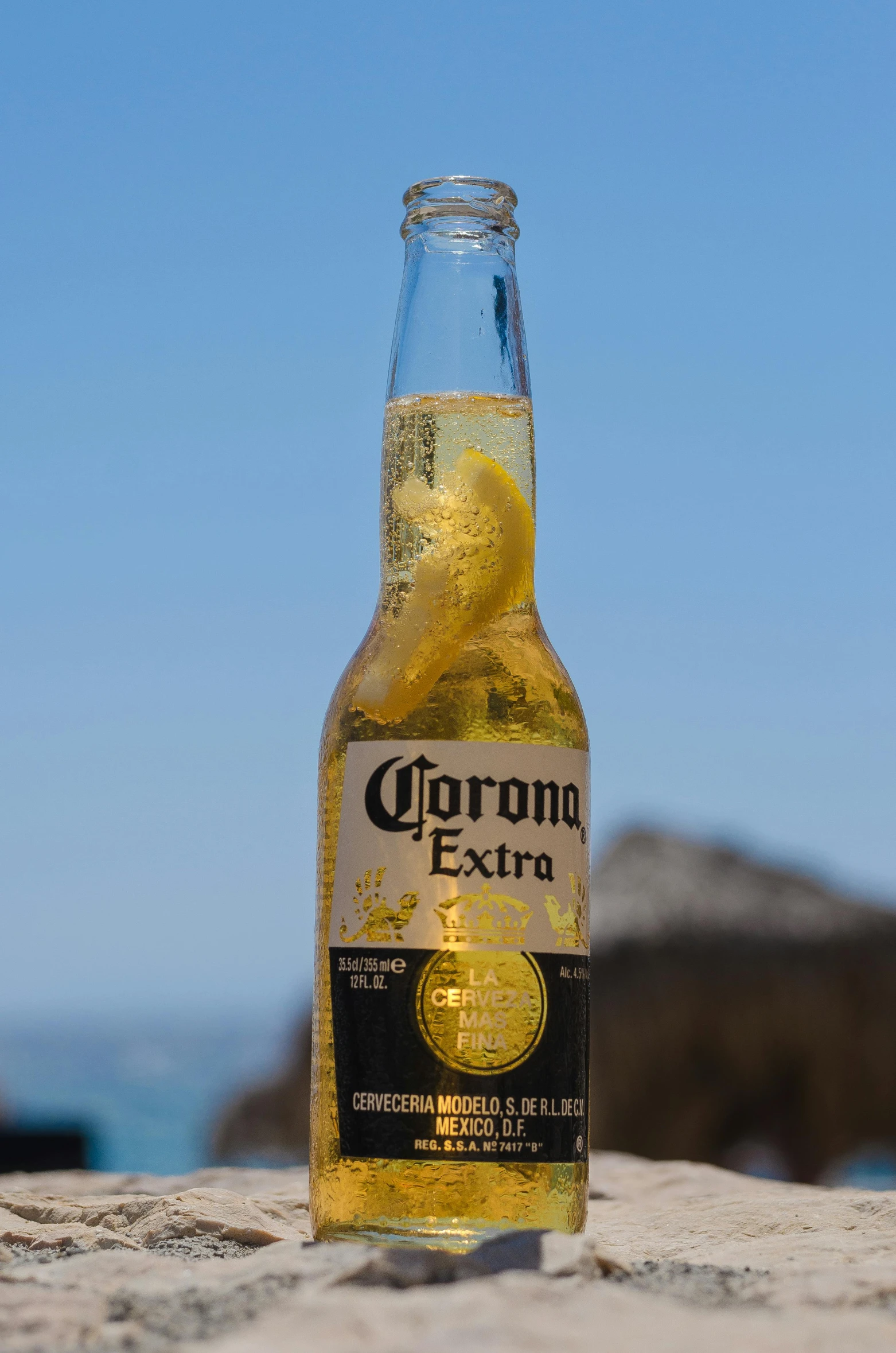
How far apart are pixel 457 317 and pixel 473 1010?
1.06 meters

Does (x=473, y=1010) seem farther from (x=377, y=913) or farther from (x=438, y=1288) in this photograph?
(x=438, y=1288)

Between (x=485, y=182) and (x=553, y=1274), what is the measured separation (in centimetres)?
162

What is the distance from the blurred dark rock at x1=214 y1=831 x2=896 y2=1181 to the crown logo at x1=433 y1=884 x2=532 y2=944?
8.96 m

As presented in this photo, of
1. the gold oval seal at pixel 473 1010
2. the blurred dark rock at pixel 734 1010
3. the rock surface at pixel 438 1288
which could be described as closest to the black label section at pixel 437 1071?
the gold oval seal at pixel 473 1010

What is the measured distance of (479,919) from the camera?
2021 mm

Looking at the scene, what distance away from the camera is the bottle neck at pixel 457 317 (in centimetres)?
240

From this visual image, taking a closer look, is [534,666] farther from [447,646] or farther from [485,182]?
[485,182]

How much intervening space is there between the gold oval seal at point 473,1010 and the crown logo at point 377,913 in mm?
63

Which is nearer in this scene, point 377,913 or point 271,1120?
point 377,913

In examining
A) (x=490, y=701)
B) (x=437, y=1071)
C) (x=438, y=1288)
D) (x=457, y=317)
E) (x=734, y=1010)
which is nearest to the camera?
(x=438, y=1288)

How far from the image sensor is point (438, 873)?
80.0 inches

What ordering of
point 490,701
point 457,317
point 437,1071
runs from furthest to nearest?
point 457,317, point 490,701, point 437,1071

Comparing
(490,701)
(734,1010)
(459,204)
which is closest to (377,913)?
(490,701)

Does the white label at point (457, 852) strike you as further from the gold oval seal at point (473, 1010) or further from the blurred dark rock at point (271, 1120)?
the blurred dark rock at point (271, 1120)
